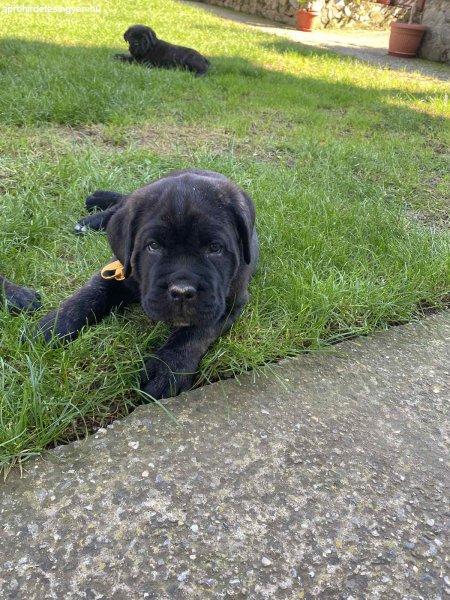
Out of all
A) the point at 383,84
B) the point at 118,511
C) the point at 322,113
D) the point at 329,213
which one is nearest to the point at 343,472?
the point at 118,511

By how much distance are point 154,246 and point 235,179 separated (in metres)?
2.23

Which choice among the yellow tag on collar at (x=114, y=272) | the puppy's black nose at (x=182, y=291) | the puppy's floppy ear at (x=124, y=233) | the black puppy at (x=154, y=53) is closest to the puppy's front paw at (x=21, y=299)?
the yellow tag on collar at (x=114, y=272)

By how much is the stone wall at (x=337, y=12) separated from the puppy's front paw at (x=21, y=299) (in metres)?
16.0

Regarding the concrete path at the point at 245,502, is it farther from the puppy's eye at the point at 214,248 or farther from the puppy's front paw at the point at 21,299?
the puppy's front paw at the point at 21,299

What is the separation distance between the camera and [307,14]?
16.1 metres

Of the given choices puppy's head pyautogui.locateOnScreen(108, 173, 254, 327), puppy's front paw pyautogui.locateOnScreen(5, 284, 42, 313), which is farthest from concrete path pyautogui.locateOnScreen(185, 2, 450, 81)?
puppy's front paw pyautogui.locateOnScreen(5, 284, 42, 313)

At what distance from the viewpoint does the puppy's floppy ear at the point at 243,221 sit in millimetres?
2828

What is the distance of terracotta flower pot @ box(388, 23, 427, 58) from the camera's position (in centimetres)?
1297

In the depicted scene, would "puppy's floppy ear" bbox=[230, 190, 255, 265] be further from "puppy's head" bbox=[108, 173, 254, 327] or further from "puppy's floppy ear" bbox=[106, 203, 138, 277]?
"puppy's floppy ear" bbox=[106, 203, 138, 277]

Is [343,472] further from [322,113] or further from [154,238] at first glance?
[322,113]

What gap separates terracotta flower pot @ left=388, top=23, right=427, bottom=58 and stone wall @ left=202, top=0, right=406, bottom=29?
4166 millimetres

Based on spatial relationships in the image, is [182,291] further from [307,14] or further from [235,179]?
[307,14]

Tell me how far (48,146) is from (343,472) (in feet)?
13.0

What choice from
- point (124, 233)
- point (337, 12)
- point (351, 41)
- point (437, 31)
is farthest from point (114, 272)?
point (337, 12)
